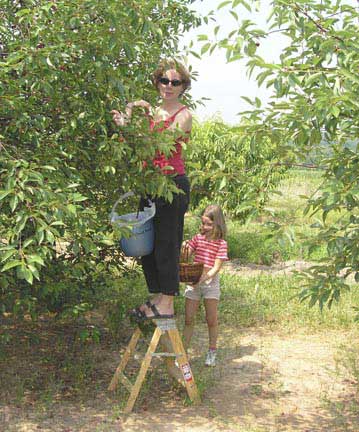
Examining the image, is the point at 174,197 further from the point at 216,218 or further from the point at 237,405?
the point at 237,405

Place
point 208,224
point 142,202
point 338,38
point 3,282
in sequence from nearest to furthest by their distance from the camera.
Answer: point 338,38
point 3,282
point 142,202
point 208,224

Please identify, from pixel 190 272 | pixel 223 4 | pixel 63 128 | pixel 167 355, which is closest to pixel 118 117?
pixel 63 128

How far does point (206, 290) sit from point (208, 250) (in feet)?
1.07

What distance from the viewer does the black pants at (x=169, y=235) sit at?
4.79m

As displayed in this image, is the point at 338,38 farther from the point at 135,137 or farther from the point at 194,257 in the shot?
the point at 194,257

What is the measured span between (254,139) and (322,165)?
0.60 m

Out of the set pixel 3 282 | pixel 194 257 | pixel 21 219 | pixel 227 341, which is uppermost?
pixel 21 219

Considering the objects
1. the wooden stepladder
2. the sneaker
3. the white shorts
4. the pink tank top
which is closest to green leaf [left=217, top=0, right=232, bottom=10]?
the pink tank top

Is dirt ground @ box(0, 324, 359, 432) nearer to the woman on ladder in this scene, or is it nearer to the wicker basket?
the woman on ladder

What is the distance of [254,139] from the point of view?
3.68 m

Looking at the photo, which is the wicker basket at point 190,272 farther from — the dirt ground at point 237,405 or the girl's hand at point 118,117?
the girl's hand at point 118,117

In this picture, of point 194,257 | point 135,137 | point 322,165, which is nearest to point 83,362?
point 194,257

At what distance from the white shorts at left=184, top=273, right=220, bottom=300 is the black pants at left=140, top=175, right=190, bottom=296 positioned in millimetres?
900

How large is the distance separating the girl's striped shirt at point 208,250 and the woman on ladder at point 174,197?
2.82 ft
